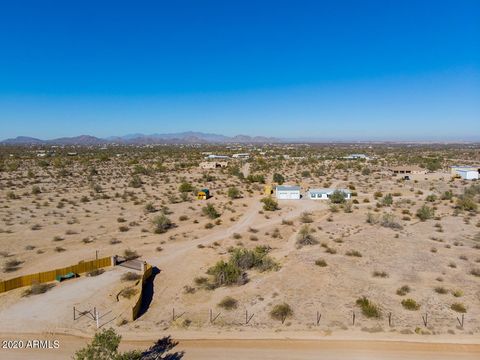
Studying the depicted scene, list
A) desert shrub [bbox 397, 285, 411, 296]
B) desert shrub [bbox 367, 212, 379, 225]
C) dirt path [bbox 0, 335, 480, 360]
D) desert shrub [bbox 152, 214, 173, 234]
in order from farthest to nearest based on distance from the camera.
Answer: desert shrub [bbox 367, 212, 379, 225], desert shrub [bbox 152, 214, 173, 234], desert shrub [bbox 397, 285, 411, 296], dirt path [bbox 0, 335, 480, 360]

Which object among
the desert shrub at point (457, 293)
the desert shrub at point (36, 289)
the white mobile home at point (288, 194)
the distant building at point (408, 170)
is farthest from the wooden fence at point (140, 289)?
the distant building at point (408, 170)

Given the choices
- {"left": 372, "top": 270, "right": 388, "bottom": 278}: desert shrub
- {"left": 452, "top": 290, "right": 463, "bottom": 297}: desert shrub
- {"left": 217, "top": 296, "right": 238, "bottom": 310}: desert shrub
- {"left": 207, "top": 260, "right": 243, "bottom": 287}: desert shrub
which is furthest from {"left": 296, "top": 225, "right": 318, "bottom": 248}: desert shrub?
{"left": 452, "top": 290, "right": 463, "bottom": 297}: desert shrub

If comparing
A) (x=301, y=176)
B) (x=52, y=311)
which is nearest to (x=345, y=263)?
(x=52, y=311)

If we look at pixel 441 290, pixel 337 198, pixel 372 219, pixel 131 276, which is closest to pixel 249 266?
pixel 131 276

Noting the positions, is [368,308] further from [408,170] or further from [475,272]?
[408,170]

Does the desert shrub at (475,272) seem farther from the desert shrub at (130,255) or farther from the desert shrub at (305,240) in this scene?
the desert shrub at (130,255)

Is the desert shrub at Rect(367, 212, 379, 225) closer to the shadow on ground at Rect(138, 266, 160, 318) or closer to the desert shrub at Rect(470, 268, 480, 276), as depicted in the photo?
the desert shrub at Rect(470, 268, 480, 276)

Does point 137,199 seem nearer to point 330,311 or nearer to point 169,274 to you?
point 169,274
